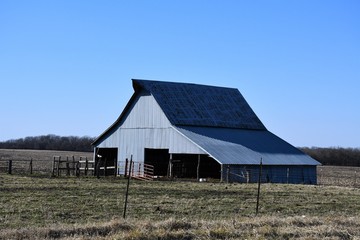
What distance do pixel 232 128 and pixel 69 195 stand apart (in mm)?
25046

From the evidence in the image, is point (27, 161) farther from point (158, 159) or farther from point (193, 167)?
point (193, 167)

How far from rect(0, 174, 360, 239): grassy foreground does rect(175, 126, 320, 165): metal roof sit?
12603 millimetres

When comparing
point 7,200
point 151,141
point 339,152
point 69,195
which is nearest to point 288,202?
point 69,195

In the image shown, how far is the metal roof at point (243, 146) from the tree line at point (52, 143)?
97.3 metres

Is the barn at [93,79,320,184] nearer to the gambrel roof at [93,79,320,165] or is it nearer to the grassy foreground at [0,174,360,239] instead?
the gambrel roof at [93,79,320,165]

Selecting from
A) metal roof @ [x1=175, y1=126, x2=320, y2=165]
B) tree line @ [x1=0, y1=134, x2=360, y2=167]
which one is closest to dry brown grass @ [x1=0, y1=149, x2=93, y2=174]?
metal roof @ [x1=175, y1=126, x2=320, y2=165]

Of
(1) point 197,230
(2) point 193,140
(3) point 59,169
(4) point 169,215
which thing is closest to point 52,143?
(3) point 59,169

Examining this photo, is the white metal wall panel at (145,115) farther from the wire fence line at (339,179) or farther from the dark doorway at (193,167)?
the wire fence line at (339,179)

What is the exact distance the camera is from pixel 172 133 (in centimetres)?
4066

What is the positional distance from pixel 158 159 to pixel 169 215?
2872cm

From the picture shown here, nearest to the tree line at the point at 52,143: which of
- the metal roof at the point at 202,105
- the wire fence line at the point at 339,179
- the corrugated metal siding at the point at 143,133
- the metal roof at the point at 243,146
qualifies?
the wire fence line at the point at 339,179

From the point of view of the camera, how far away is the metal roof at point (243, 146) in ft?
126

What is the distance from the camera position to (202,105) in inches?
1800

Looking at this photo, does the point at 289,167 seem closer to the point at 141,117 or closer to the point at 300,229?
the point at 141,117
